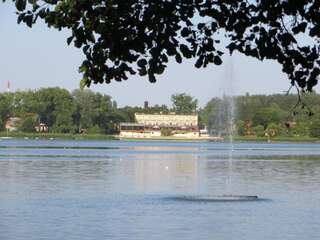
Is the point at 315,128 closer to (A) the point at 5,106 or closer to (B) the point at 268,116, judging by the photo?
(B) the point at 268,116

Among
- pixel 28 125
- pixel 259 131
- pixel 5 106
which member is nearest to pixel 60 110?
pixel 28 125

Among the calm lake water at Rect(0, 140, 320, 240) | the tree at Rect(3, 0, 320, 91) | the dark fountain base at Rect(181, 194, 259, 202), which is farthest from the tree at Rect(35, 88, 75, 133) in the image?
the tree at Rect(3, 0, 320, 91)

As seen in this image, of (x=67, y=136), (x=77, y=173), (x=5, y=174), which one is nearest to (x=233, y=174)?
(x=77, y=173)

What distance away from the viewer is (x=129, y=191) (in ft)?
95.6

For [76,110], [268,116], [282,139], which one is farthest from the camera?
[76,110]

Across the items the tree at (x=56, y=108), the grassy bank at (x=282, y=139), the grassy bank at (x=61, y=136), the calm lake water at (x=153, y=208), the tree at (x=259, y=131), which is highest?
the tree at (x=56, y=108)

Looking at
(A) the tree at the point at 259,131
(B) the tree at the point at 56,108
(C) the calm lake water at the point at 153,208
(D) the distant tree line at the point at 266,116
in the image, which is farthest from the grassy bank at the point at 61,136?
(C) the calm lake water at the point at 153,208

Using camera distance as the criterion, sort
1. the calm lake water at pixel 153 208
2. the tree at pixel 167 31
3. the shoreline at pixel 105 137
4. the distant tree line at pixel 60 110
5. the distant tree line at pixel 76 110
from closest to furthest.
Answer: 1. the tree at pixel 167 31
2. the calm lake water at pixel 153 208
3. the shoreline at pixel 105 137
4. the distant tree line at pixel 76 110
5. the distant tree line at pixel 60 110

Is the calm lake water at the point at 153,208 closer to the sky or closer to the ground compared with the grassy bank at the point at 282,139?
closer to the ground

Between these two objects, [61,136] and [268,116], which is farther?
[61,136]

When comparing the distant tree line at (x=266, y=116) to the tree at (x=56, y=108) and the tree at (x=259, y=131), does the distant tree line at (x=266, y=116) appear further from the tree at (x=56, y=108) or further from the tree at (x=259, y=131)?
the tree at (x=56, y=108)

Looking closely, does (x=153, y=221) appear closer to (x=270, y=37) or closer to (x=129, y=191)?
(x=129, y=191)

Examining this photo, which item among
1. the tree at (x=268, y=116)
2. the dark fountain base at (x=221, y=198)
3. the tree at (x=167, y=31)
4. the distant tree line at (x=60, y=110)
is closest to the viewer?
the tree at (x=167, y=31)

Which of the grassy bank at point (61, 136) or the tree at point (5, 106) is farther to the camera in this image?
the tree at point (5, 106)
